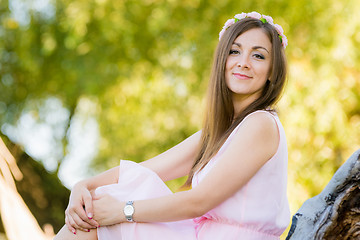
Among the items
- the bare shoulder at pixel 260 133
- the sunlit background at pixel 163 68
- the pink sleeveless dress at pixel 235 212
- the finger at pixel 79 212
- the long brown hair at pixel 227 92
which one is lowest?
the pink sleeveless dress at pixel 235 212

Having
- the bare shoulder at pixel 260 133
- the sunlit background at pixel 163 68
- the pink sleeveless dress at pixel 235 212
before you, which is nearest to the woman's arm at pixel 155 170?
the pink sleeveless dress at pixel 235 212

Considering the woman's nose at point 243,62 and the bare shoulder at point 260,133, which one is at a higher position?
the woman's nose at point 243,62

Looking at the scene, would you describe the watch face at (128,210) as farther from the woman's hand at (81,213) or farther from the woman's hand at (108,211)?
the woman's hand at (81,213)

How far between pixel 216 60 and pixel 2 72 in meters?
4.83

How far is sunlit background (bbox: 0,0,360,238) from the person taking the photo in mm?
4688

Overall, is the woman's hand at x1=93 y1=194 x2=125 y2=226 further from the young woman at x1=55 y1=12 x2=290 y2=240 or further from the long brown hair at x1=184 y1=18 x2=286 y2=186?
the long brown hair at x1=184 y1=18 x2=286 y2=186

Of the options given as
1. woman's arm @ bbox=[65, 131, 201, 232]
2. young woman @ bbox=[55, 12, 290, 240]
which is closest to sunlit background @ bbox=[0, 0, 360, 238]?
woman's arm @ bbox=[65, 131, 201, 232]

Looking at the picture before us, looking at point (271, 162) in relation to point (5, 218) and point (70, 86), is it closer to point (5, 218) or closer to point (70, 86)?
point (5, 218)

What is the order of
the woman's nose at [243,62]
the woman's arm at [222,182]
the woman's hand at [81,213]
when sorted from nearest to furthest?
the woman's arm at [222,182]
the woman's hand at [81,213]
the woman's nose at [243,62]

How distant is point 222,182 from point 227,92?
44 centimetres

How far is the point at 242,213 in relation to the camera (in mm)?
1664

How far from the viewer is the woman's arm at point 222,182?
5.31 ft

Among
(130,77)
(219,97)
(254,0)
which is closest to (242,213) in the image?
(219,97)

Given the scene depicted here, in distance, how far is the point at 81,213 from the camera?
1.73 m
